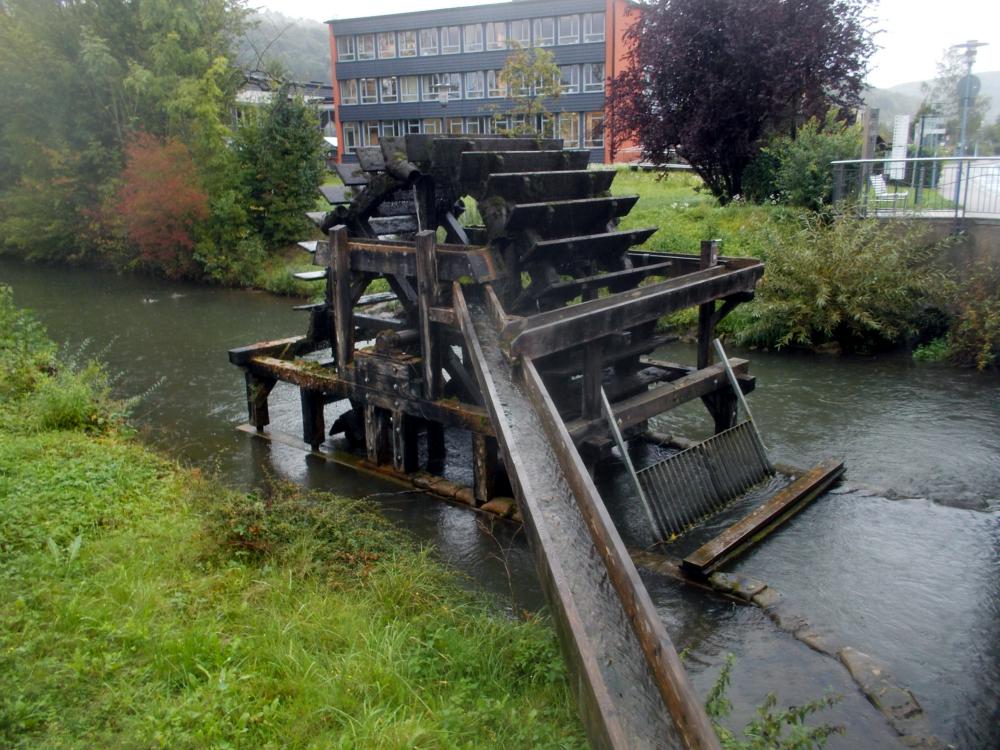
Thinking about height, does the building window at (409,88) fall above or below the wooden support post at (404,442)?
above

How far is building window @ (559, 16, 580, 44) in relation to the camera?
39.4 metres

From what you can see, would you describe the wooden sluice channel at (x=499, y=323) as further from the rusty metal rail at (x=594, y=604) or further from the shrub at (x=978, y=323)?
the shrub at (x=978, y=323)

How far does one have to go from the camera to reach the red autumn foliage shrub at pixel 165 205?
68.6ft

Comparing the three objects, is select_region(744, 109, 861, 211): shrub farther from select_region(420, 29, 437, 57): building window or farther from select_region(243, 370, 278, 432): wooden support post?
select_region(420, 29, 437, 57): building window

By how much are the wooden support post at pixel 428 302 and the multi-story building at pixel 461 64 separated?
3093 cm

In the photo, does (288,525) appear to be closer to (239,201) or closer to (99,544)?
(99,544)

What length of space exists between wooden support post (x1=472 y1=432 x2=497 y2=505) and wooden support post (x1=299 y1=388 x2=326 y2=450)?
2.33 m

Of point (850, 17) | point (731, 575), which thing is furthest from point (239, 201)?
point (731, 575)

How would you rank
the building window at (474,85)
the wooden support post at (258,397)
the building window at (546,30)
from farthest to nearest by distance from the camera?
the building window at (474,85)
the building window at (546,30)
the wooden support post at (258,397)

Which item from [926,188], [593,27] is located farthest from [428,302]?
[593,27]

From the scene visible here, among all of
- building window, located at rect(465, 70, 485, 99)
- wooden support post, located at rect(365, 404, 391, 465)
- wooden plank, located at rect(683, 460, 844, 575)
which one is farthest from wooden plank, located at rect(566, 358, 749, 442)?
building window, located at rect(465, 70, 485, 99)

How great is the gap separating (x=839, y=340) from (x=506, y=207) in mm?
6763

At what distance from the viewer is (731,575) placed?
5.50m

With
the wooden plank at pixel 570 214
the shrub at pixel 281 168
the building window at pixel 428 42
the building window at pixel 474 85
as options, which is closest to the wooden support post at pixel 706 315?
the wooden plank at pixel 570 214
